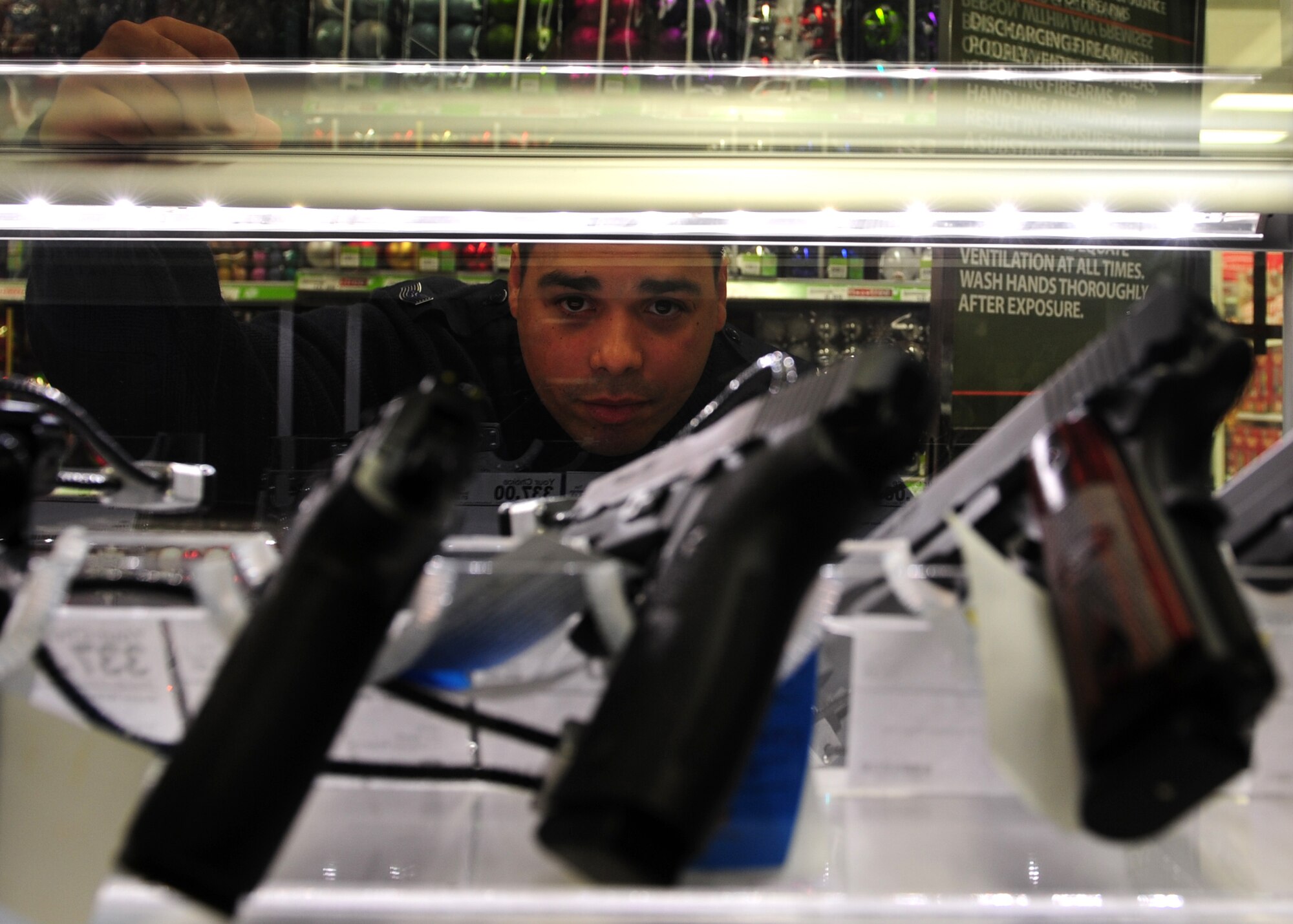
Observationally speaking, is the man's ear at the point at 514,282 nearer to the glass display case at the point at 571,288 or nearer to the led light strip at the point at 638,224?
the glass display case at the point at 571,288

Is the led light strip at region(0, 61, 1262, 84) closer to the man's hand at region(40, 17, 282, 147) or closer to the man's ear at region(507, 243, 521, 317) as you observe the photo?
the man's hand at region(40, 17, 282, 147)

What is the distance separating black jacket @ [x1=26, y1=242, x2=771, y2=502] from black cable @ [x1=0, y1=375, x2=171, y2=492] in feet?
2.59

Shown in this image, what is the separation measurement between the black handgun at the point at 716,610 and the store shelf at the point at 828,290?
1.05 m

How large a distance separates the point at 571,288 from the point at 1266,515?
39.8 inches

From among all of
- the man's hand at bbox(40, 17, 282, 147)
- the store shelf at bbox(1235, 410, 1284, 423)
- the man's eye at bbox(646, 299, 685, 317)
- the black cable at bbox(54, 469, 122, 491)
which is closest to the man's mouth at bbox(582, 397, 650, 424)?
the man's eye at bbox(646, 299, 685, 317)

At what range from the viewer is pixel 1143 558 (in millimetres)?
372

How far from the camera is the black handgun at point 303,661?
0.37 meters

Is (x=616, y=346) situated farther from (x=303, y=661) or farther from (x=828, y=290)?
(x=303, y=661)

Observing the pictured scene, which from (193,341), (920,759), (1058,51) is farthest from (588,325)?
(1058,51)

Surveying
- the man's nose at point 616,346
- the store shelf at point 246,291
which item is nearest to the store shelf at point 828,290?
the man's nose at point 616,346

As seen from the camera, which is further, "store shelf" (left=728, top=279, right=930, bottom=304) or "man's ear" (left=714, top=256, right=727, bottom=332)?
"store shelf" (left=728, top=279, right=930, bottom=304)

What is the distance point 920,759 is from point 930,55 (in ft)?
6.45

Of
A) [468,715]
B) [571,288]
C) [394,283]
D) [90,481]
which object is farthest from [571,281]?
[468,715]

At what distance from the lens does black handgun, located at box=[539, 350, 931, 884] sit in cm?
37
